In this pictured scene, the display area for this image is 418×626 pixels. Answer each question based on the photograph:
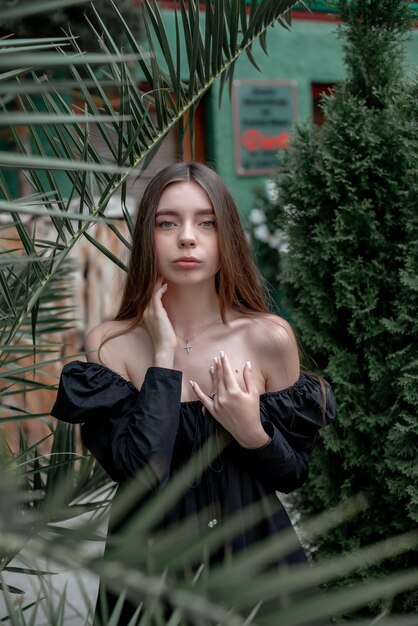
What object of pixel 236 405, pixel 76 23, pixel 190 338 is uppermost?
pixel 76 23

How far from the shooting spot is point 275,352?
1554 mm

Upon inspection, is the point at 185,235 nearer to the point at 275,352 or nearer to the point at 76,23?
the point at 275,352

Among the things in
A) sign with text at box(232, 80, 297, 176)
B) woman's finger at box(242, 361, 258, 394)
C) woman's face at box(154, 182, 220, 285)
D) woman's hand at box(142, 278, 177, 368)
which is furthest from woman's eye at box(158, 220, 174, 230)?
sign with text at box(232, 80, 297, 176)

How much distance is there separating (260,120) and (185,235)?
5.15m

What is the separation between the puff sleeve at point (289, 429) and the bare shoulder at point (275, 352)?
0.03 m

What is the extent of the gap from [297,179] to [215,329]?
1.00 m

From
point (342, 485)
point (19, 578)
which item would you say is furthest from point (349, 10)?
point (19, 578)

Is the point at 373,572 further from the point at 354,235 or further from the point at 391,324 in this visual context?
the point at 354,235

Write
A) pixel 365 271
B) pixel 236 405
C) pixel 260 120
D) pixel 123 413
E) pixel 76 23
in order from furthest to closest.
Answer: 1. pixel 260 120
2. pixel 76 23
3. pixel 365 271
4. pixel 123 413
5. pixel 236 405

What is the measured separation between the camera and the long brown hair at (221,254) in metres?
1.54

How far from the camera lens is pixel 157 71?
153 cm

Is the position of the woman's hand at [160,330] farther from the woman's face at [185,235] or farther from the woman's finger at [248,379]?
the woman's finger at [248,379]

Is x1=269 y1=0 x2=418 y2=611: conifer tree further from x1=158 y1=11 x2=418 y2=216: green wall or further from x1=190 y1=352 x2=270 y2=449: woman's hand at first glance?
x1=158 y1=11 x2=418 y2=216: green wall

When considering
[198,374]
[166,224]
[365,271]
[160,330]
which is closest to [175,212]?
[166,224]
